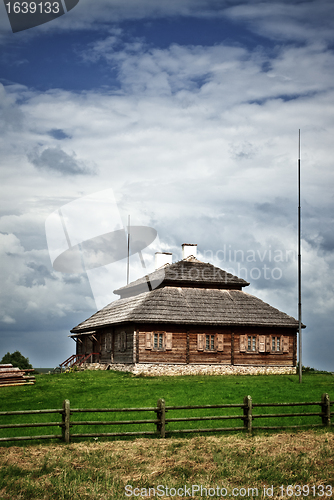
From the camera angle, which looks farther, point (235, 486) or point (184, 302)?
point (184, 302)

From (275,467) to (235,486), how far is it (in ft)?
4.42

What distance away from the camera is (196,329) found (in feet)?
107

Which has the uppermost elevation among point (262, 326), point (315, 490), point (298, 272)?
point (298, 272)

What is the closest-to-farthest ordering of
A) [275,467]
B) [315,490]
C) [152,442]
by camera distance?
[315,490] → [275,467] → [152,442]

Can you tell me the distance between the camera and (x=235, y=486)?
1183cm

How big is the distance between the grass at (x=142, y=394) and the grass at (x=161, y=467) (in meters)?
1.68

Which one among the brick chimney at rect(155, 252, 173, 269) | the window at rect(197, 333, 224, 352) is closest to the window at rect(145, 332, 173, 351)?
the window at rect(197, 333, 224, 352)

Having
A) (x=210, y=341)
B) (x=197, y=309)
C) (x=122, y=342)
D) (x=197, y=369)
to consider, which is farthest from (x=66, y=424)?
(x=197, y=309)

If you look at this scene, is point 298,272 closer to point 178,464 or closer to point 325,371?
point 325,371

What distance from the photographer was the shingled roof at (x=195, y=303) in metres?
32.2

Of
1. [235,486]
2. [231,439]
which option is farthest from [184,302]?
[235,486]

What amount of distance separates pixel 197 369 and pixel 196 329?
8.42 feet

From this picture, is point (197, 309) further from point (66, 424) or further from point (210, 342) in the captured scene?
point (66, 424)

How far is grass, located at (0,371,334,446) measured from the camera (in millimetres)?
16391
